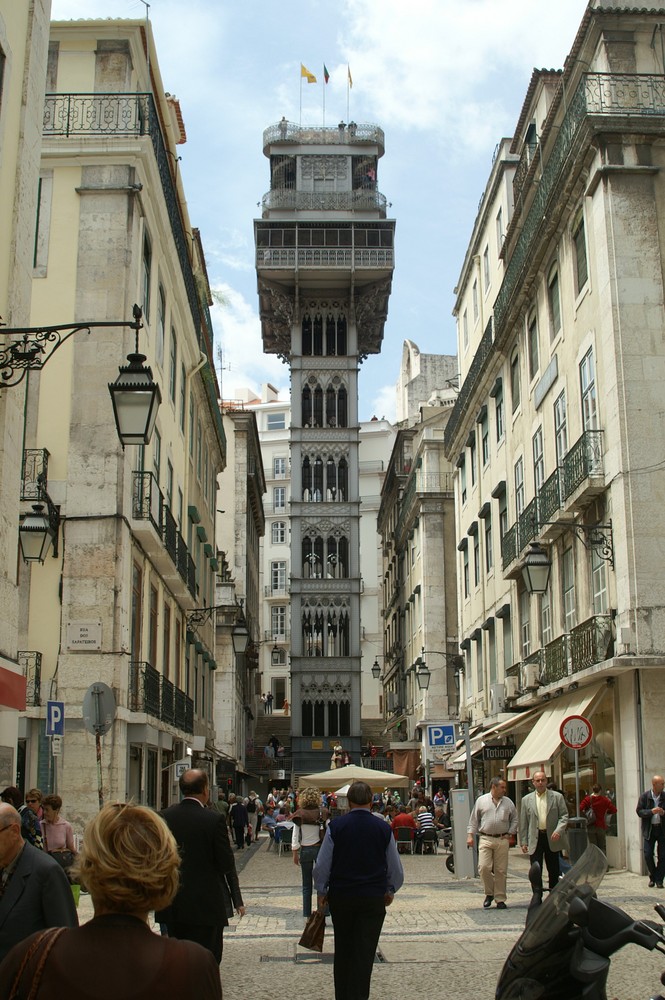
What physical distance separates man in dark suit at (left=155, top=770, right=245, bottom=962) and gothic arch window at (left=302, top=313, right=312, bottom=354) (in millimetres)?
64493

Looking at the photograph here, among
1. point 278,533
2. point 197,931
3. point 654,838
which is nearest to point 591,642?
point 654,838

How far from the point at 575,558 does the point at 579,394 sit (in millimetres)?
3184

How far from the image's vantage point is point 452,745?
73.8 ft

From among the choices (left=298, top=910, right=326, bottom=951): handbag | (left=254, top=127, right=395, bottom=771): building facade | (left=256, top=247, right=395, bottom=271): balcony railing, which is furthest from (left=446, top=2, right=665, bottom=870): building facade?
(left=256, top=247, right=395, bottom=271): balcony railing

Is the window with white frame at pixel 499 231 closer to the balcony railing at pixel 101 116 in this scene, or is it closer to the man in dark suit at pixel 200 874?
the balcony railing at pixel 101 116

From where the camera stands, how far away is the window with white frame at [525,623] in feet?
95.2

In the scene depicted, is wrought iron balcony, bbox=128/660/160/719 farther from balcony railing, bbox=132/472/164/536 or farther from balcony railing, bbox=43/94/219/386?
balcony railing, bbox=43/94/219/386

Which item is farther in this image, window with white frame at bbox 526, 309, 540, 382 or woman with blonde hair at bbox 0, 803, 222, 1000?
window with white frame at bbox 526, 309, 540, 382

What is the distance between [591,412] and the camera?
22625 mm

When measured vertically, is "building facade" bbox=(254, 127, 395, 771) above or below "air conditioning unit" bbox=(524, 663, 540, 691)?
above

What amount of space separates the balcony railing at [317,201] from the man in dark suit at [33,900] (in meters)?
67.4

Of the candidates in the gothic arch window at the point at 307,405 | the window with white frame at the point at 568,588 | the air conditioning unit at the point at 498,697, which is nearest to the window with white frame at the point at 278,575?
the gothic arch window at the point at 307,405

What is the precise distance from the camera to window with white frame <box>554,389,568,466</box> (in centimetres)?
2503

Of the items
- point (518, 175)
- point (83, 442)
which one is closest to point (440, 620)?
point (518, 175)
